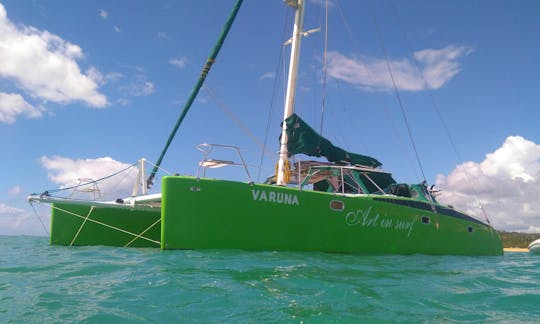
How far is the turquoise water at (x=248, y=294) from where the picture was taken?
3057 mm

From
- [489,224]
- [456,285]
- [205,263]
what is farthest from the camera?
[489,224]

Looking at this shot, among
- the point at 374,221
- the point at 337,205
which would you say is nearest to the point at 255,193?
the point at 337,205

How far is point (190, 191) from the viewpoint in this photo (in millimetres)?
7250

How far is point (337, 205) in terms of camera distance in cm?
841

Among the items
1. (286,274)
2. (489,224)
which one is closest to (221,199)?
(286,274)

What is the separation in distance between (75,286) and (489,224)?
14360 mm

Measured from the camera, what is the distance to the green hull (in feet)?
35.5

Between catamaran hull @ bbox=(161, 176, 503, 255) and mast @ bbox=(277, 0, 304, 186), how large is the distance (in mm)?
Answer: 2275

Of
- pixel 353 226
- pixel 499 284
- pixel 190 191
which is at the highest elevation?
pixel 190 191

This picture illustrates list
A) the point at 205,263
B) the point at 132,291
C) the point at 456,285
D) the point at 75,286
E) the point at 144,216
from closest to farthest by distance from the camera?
the point at 132,291, the point at 75,286, the point at 456,285, the point at 205,263, the point at 144,216

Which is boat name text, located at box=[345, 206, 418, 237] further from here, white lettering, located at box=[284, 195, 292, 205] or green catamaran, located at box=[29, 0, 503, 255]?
white lettering, located at box=[284, 195, 292, 205]

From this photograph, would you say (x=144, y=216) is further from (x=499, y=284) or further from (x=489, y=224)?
(x=489, y=224)

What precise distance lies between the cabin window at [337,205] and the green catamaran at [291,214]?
0.02 meters

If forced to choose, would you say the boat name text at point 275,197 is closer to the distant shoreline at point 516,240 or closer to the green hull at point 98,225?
the green hull at point 98,225
